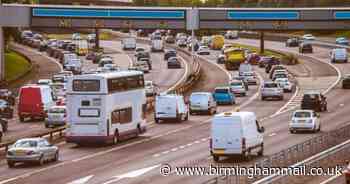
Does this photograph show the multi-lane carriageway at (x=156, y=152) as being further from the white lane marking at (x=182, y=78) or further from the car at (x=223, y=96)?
the white lane marking at (x=182, y=78)

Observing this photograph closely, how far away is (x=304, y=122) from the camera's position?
62.7 meters

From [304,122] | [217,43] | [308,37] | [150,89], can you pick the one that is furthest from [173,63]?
[304,122]

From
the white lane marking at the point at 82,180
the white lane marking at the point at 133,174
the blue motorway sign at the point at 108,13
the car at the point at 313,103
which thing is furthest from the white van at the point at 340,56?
the white lane marking at the point at 82,180

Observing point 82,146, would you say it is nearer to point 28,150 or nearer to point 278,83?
point 28,150

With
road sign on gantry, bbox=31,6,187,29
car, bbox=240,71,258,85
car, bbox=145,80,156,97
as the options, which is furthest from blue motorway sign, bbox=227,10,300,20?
car, bbox=145,80,156,97

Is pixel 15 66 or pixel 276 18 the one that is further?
pixel 15 66

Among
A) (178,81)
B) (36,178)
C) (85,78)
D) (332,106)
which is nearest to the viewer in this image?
(36,178)

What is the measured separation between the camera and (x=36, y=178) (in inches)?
1697

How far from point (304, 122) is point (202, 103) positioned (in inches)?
599

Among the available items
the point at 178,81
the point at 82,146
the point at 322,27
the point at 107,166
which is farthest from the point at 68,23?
the point at 107,166

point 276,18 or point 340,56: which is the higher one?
point 276,18

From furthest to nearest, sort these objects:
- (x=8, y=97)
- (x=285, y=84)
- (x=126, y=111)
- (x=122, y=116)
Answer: (x=285, y=84) < (x=8, y=97) < (x=126, y=111) < (x=122, y=116)

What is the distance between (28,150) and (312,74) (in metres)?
73.7

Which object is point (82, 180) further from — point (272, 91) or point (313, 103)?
point (272, 91)
